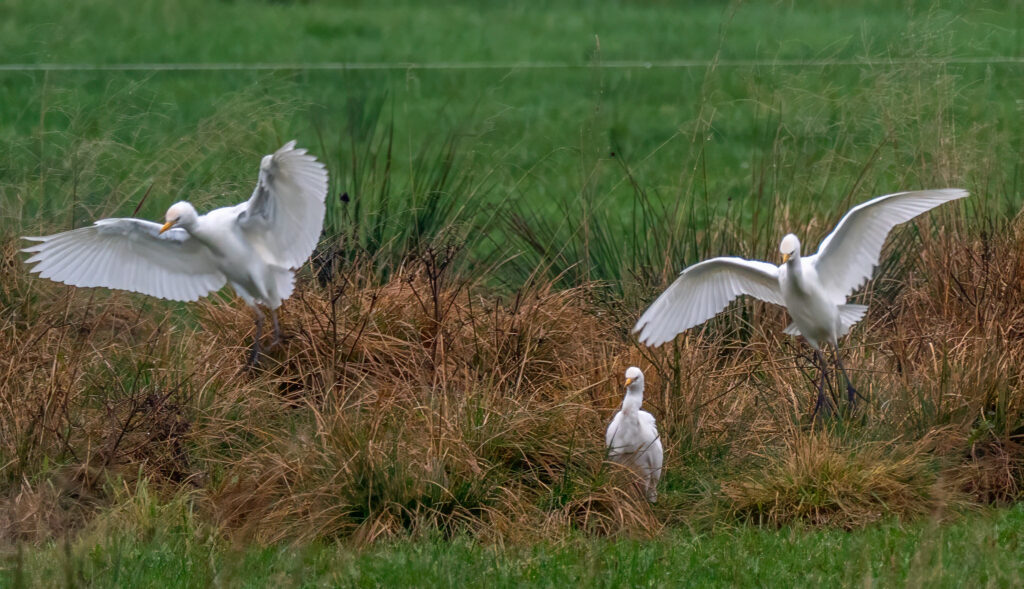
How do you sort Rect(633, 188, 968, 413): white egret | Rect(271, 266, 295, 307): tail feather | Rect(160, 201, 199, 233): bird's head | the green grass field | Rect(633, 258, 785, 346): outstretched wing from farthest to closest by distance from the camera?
1. Rect(271, 266, 295, 307): tail feather
2. Rect(160, 201, 199, 233): bird's head
3. Rect(633, 258, 785, 346): outstretched wing
4. Rect(633, 188, 968, 413): white egret
5. the green grass field

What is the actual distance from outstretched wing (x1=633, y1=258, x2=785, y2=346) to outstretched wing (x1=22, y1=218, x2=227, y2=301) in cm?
218

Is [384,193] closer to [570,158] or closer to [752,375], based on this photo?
[752,375]

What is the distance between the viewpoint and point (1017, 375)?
6871 mm

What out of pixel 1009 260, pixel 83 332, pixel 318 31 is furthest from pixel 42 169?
pixel 318 31

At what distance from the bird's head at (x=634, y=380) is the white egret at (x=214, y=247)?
165 centimetres

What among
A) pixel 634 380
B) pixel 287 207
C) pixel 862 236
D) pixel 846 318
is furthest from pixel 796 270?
pixel 287 207

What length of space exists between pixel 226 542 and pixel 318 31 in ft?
54.5

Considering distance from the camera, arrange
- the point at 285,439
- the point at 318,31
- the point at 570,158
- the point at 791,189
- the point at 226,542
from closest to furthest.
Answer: the point at 226,542, the point at 285,439, the point at 791,189, the point at 570,158, the point at 318,31

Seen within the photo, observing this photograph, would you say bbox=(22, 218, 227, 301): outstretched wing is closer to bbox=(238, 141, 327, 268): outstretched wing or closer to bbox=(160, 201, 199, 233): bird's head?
bbox=(160, 201, 199, 233): bird's head

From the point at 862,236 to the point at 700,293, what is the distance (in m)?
0.75

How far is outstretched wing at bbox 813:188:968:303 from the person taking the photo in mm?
6527

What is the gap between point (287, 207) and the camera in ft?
A: 23.9

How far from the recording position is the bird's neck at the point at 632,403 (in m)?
6.43

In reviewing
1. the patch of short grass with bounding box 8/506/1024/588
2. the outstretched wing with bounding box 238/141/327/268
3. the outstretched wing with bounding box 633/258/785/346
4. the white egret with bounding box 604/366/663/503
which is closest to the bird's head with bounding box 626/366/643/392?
the white egret with bounding box 604/366/663/503
